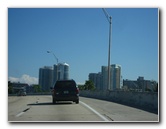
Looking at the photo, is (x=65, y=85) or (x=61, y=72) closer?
(x=65, y=85)

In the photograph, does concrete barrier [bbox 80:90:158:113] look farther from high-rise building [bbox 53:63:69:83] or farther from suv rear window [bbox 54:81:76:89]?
high-rise building [bbox 53:63:69:83]

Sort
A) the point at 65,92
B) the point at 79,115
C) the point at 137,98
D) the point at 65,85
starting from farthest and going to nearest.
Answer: the point at 137,98 → the point at 65,85 → the point at 65,92 → the point at 79,115

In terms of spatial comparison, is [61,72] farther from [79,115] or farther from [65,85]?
[79,115]

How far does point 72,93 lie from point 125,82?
13.2ft

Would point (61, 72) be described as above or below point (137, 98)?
above

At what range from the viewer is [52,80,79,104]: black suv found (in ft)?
81.4

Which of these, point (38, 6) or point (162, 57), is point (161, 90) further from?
point (38, 6)

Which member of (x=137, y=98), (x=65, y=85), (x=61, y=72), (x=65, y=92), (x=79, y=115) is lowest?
(x=79, y=115)

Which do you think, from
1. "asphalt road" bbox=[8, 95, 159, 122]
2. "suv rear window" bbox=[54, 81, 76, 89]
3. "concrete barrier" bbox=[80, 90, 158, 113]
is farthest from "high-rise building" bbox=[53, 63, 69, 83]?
"asphalt road" bbox=[8, 95, 159, 122]

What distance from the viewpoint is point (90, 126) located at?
12.8 meters

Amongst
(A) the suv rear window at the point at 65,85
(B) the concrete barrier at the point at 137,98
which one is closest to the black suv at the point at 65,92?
(A) the suv rear window at the point at 65,85

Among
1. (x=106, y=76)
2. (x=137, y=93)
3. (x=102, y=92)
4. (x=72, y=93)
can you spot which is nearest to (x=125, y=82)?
(x=137, y=93)

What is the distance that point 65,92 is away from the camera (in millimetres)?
24891

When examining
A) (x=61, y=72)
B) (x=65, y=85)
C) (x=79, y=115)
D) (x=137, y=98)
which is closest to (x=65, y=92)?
(x=65, y=85)
